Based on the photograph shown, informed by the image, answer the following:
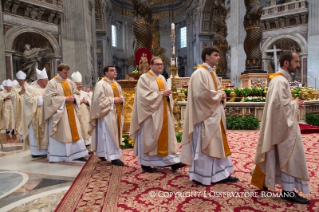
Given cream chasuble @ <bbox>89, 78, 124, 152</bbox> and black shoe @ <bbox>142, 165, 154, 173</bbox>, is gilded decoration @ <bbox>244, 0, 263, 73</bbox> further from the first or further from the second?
black shoe @ <bbox>142, 165, 154, 173</bbox>

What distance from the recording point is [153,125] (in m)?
3.58

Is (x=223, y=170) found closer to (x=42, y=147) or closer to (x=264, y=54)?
(x=42, y=147)

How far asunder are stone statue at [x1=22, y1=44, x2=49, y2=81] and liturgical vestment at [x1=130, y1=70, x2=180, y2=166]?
35.1 ft

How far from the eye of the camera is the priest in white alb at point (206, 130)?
2.95 meters

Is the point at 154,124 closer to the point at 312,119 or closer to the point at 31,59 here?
the point at 312,119

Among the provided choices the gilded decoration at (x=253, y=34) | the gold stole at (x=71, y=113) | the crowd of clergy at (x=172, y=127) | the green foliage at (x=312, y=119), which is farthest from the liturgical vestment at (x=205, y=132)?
the gilded decoration at (x=253, y=34)

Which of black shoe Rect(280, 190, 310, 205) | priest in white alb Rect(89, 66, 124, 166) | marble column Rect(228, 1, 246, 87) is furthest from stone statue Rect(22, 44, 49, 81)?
black shoe Rect(280, 190, 310, 205)

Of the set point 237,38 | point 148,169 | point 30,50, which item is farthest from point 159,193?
point 237,38

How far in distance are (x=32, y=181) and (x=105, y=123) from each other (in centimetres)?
135

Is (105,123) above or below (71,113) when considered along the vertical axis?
below

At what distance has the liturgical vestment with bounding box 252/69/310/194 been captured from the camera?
246 centimetres

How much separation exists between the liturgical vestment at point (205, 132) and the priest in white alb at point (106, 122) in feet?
4.84

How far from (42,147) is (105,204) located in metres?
2.83

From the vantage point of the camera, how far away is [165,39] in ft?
92.7
